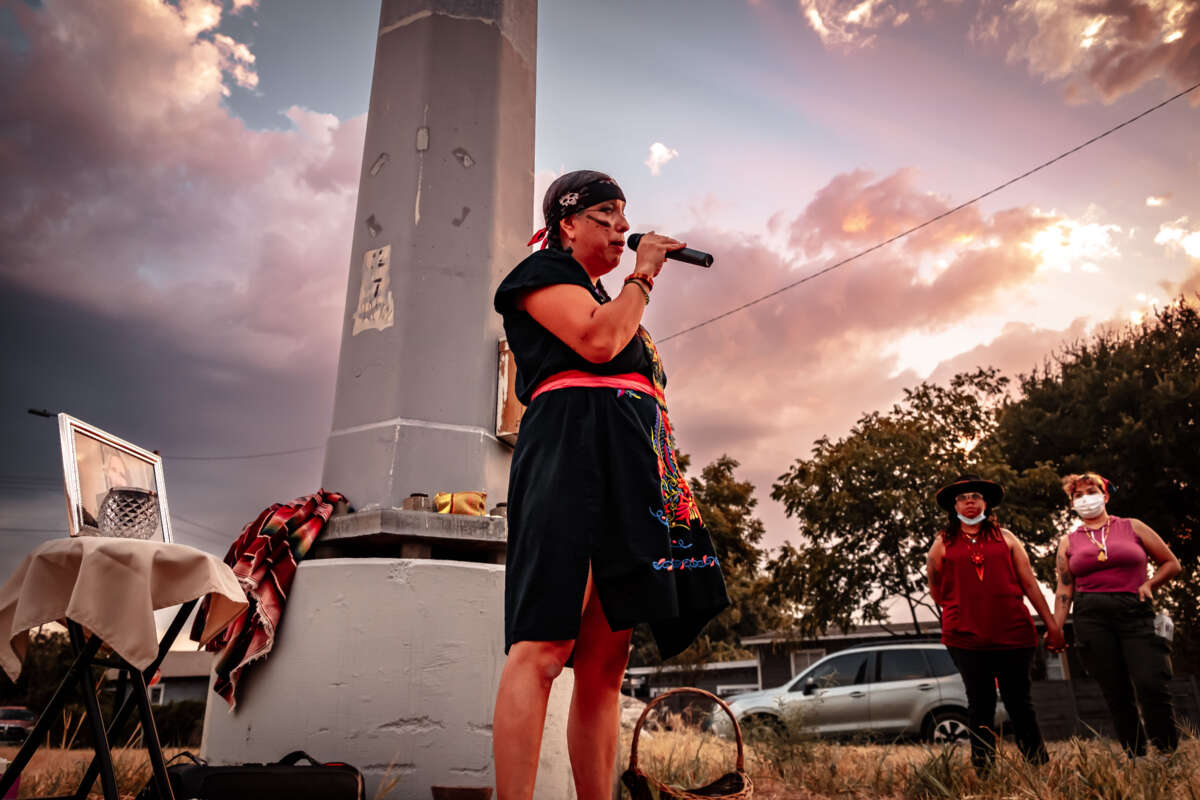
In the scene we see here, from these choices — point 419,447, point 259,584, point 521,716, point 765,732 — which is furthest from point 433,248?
point 765,732

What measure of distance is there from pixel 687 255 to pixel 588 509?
71cm

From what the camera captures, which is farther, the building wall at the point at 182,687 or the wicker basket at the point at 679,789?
the building wall at the point at 182,687

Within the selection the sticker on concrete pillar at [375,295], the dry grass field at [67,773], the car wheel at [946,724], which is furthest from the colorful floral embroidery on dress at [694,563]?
the car wheel at [946,724]

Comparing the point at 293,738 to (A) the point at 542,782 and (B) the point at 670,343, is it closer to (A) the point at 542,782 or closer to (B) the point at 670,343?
(A) the point at 542,782

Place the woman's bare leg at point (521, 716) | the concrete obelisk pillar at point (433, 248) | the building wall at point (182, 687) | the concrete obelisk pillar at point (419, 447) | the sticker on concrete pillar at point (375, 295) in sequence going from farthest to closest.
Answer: the building wall at point (182, 687), the sticker on concrete pillar at point (375, 295), the concrete obelisk pillar at point (433, 248), the concrete obelisk pillar at point (419, 447), the woman's bare leg at point (521, 716)

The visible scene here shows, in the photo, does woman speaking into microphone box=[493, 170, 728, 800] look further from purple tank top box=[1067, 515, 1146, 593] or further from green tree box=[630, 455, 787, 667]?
green tree box=[630, 455, 787, 667]

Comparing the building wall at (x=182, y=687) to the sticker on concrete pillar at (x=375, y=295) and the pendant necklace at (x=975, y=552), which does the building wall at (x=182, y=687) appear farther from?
the pendant necklace at (x=975, y=552)

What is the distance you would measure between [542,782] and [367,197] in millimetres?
2664

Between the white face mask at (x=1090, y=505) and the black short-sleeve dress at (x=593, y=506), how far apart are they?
3.69m

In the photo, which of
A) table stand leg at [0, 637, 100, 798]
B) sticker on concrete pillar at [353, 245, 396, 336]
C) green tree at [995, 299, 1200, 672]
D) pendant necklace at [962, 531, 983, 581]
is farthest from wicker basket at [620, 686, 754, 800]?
green tree at [995, 299, 1200, 672]

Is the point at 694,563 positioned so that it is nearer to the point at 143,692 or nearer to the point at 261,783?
the point at 143,692

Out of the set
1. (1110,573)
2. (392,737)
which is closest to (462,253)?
(392,737)

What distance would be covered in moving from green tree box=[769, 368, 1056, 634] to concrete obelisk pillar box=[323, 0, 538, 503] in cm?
1361

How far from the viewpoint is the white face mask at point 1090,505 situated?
15.1ft
